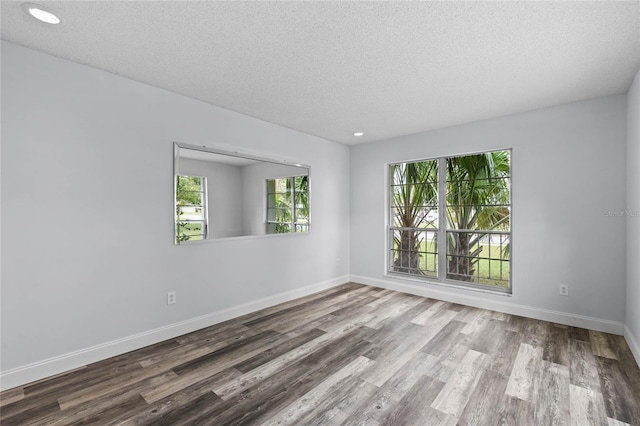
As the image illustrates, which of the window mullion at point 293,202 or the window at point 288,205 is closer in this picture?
the window at point 288,205

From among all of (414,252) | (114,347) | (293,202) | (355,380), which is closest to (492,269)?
(414,252)

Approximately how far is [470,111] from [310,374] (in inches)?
129

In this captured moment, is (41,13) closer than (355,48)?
Yes

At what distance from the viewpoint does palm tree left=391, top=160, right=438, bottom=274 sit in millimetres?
4512

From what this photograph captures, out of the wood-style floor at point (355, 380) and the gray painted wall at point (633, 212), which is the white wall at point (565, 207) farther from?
the wood-style floor at point (355, 380)

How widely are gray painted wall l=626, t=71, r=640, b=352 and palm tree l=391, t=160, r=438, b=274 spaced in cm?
202

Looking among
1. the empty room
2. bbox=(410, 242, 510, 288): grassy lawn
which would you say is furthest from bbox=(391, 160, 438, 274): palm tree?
bbox=(410, 242, 510, 288): grassy lawn

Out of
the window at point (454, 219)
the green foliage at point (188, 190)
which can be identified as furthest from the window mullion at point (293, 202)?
the window at point (454, 219)

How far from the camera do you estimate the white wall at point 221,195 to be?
3195mm

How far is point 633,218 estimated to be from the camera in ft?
8.73

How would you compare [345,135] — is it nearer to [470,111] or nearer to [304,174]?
[304,174]

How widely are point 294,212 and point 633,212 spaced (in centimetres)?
356

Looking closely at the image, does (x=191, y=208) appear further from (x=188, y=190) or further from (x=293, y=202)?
(x=293, y=202)

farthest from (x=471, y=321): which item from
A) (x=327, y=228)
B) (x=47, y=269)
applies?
(x=47, y=269)
